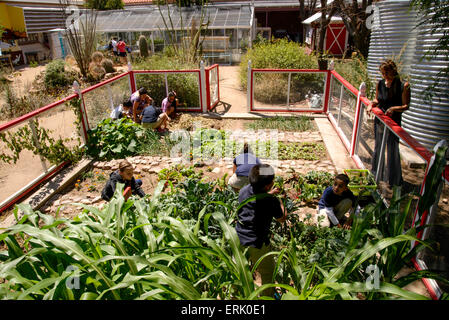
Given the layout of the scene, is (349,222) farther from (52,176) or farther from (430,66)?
(52,176)

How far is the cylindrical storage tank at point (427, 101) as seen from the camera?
5750 millimetres

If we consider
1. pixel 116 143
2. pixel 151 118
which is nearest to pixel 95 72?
pixel 151 118

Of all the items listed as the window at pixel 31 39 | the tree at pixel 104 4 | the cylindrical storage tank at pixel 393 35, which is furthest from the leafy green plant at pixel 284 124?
the tree at pixel 104 4

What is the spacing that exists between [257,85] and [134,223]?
7.20 m

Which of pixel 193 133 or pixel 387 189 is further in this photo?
pixel 193 133

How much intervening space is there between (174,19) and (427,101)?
63.9 ft

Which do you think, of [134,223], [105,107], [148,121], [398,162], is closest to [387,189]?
[398,162]

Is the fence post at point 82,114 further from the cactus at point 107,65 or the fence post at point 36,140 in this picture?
the cactus at point 107,65

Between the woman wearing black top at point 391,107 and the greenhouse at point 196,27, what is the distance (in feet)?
52.5

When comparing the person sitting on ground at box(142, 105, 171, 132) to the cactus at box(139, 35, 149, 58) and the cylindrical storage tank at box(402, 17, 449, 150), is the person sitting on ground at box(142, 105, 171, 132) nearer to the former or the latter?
the cylindrical storage tank at box(402, 17, 449, 150)

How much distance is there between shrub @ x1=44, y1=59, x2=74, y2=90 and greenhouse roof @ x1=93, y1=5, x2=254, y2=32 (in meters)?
7.84

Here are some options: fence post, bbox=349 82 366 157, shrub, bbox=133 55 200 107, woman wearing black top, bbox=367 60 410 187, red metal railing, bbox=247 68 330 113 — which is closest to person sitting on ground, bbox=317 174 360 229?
woman wearing black top, bbox=367 60 410 187

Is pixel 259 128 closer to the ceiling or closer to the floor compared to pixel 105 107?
closer to the floor

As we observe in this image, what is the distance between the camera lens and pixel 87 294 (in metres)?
1.87
